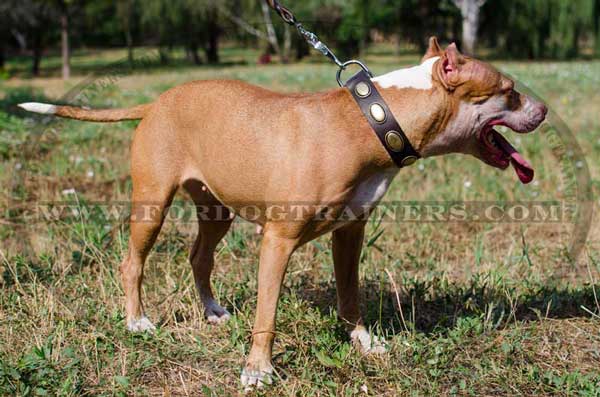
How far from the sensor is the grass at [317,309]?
3.09 meters

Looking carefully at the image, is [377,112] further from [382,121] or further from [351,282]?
[351,282]

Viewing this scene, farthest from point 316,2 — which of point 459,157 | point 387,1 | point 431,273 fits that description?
point 431,273

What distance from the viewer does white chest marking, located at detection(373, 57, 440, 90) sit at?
114 inches

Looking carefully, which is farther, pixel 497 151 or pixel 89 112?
pixel 89 112

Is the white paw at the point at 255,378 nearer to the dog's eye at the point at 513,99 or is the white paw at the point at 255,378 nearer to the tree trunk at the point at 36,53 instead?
the dog's eye at the point at 513,99

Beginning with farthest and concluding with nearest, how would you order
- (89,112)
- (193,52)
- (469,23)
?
(469,23), (193,52), (89,112)

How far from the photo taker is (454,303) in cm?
396

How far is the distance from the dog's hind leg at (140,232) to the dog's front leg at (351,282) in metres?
0.94

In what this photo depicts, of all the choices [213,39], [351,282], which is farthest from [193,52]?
[351,282]

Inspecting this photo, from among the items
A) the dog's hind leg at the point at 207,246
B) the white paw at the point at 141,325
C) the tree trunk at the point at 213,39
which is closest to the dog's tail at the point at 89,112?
the dog's hind leg at the point at 207,246

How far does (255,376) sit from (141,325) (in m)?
0.94

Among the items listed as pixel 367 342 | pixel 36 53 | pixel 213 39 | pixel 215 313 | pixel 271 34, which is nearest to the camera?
pixel 367 342

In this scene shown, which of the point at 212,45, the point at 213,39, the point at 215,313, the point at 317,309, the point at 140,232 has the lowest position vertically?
the point at 215,313

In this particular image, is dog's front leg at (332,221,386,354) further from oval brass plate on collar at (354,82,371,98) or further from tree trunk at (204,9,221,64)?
tree trunk at (204,9,221,64)
